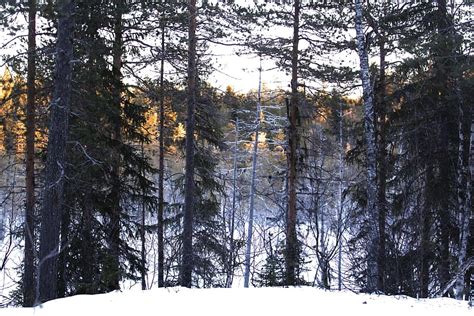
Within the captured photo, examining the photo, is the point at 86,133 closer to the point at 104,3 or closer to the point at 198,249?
the point at 104,3

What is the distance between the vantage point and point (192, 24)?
10.8 m

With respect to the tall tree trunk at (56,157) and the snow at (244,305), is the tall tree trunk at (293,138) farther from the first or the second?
the tall tree trunk at (56,157)

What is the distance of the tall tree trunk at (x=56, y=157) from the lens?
7344 millimetres

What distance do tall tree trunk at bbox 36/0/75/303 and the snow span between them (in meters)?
1.84

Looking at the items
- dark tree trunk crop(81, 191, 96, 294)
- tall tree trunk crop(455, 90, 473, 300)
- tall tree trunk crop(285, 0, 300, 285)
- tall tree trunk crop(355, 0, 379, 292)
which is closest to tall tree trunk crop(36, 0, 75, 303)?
dark tree trunk crop(81, 191, 96, 294)

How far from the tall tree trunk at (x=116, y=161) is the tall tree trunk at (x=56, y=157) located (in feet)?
8.71

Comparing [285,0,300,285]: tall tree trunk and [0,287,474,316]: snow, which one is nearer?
[0,287,474,316]: snow

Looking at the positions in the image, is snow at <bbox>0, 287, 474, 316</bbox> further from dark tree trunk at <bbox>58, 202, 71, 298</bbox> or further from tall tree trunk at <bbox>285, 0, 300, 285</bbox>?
tall tree trunk at <bbox>285, 0, 300, 285</bbox>

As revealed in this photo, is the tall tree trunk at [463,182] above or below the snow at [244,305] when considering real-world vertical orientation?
above

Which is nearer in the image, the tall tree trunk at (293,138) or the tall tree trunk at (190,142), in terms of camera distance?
the tall tree trunk at (190,142)

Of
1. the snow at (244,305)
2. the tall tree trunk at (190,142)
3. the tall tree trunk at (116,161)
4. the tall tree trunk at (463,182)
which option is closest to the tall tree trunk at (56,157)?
the snow at (244,305)

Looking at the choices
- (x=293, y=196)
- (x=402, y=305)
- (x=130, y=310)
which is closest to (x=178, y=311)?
(x=130, y=310)

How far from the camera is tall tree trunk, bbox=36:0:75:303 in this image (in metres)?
7.34

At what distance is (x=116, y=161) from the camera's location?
1093 centimetres
